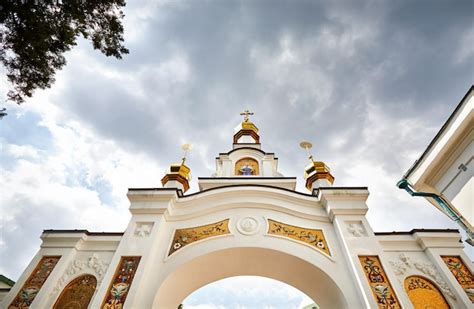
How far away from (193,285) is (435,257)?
257 inches

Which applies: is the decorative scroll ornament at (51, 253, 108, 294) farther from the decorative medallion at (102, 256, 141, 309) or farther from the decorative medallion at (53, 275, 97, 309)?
the decorative medallion at (102, 256, 141, 309)

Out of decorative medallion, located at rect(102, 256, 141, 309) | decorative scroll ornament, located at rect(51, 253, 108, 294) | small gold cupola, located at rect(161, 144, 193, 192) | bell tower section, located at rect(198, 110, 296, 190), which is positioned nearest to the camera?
decorative medallion, located at rect(102, 256, 141, 309)

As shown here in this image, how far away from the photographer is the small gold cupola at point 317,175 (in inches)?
376

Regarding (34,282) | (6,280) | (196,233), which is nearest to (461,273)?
(196,233)

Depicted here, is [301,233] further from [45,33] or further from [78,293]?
[45,33]

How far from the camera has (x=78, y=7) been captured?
440cm

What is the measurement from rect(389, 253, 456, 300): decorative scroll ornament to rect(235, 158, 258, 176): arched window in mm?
6728

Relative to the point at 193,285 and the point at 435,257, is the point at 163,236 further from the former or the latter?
the point at 435,257

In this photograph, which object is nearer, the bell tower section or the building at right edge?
the building at right edge

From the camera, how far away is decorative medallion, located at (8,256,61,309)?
19.4 feet

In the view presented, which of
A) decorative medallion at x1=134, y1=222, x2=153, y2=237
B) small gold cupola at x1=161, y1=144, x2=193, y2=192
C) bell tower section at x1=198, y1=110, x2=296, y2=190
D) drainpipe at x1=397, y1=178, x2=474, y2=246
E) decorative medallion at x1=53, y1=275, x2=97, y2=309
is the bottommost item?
→ decorative medallion at x1=53, y1=275, x2=97, y2=309

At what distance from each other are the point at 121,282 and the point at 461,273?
27.3 ft

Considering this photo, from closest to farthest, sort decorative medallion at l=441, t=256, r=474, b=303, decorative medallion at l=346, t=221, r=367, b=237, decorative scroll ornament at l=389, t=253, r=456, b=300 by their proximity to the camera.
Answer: decorative medallion at l=441, t=256, r=474, b=303 < decorative scroll ornament at l=389, t=253, r=456, b=300 < decorative medallion at l=346, t=221, r=367, b=237

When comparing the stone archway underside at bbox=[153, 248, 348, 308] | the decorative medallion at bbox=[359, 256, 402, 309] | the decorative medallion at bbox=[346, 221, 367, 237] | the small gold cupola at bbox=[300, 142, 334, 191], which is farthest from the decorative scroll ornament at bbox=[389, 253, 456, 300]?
the small gold cupola at bbox=[300, 142, 334, 191]
